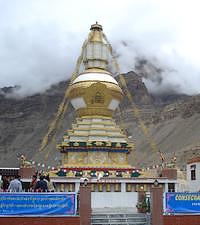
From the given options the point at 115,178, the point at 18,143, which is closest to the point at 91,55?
the point at 115,178

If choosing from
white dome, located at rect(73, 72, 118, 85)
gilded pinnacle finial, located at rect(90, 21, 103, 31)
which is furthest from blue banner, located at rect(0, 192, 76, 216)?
gilded pinnacle finial, located at rect(90, 21, 103, 31)

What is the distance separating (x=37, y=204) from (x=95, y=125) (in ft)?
40.7

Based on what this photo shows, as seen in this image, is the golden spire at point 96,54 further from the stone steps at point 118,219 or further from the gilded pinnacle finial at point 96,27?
the stone steps at point 118,219

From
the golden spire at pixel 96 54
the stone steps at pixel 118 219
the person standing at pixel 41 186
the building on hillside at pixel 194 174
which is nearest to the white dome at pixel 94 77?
the golden spire at pixel 96 54

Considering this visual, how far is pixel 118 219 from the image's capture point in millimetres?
15664

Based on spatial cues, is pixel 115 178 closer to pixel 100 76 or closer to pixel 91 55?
pixel 100 76

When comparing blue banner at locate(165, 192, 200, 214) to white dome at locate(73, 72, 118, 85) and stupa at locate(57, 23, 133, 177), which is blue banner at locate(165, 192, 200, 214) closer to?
stupa at locate(57, 23, 133, 177)

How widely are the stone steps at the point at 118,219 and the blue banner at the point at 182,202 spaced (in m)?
1.01

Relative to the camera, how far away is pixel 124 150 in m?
26.2

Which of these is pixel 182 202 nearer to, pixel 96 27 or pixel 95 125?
pixel 95 125

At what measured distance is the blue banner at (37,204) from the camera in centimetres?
1423

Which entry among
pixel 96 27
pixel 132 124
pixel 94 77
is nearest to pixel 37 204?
pixel 94 77

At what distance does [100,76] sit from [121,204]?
912 centimetres

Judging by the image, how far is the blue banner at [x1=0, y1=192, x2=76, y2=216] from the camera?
560 inches
